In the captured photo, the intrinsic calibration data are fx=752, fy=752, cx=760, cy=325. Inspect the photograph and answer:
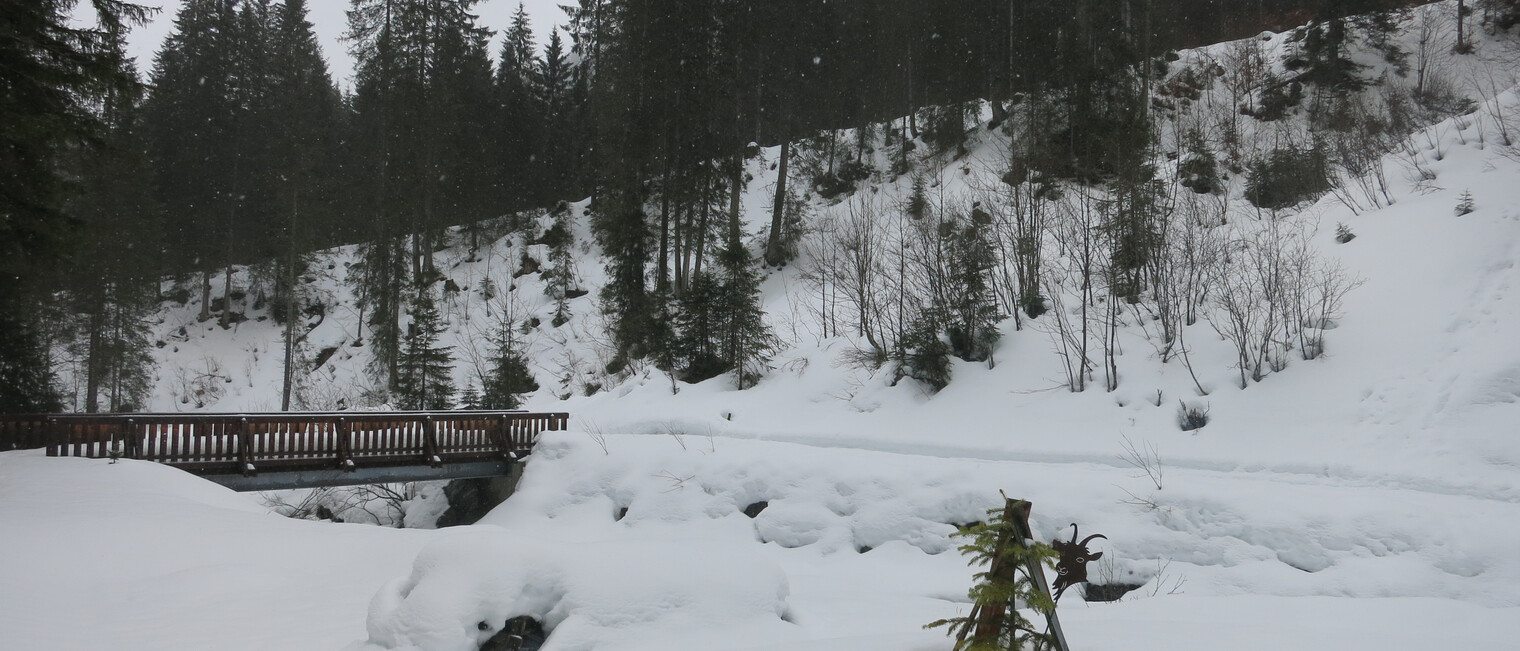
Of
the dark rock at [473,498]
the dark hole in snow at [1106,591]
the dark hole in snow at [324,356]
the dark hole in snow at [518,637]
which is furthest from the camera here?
the dark hole in snow at [324,356]

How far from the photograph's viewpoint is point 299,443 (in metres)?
12.9

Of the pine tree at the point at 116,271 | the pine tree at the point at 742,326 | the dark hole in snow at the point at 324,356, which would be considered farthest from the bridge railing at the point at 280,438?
the dark hole in snow at the point at 324,356

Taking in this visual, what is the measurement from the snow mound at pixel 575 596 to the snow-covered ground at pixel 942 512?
0.07 ft

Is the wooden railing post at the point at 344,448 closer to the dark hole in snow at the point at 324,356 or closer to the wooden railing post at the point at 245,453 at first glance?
the wooden railing post at the point at 245,453

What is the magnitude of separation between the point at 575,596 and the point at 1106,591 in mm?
6894

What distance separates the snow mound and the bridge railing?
27.9 ft

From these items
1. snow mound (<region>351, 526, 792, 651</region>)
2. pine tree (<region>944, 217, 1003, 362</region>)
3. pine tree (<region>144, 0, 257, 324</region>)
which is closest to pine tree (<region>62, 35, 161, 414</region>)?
pine tree (<region>144, 0, 257, 324</region>)

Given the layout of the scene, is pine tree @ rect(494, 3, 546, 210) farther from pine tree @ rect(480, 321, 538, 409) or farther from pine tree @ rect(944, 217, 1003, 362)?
pine tree @ rect(944, 217, 1003, 362)

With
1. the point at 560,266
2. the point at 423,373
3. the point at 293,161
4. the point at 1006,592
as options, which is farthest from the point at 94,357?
the point at 1006,592

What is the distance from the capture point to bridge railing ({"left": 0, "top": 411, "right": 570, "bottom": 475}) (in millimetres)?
11898

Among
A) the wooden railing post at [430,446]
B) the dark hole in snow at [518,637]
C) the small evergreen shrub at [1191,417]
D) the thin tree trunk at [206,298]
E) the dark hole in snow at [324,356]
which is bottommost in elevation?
the dark hole in snow at [518,637]

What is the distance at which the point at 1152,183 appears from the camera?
54.7 feet

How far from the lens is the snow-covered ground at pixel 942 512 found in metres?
5.62

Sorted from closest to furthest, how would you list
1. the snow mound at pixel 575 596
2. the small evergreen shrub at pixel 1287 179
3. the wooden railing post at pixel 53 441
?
1. the snow mound at pixel 575 596
2. the wooden railing post at pixel 53 441
3. the small evergreen shrub at pixel 1287 179
